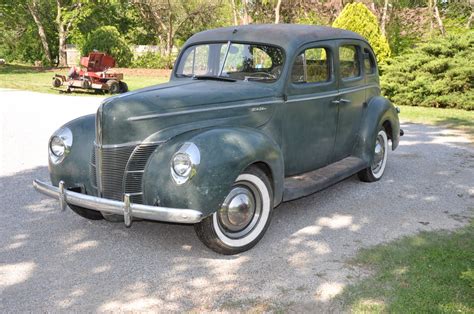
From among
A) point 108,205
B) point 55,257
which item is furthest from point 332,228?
point 55,257

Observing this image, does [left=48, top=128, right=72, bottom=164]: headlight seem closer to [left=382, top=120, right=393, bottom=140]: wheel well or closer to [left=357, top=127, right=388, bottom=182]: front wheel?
[left=357, top=127, right=388, bottom=182]: front wheel

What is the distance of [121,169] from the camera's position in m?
3.66

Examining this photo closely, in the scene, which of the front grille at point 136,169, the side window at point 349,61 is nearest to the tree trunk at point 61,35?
the side window at point 349,61

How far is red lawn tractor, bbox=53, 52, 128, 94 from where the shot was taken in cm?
1586

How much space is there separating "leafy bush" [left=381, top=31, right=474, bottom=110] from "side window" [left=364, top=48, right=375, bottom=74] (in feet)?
21.6

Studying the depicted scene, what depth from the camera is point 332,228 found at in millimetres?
4332

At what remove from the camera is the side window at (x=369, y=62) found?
231 inches

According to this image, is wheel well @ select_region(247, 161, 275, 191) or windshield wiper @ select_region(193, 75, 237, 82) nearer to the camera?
wheel well @ select_region(247, 161, 275, 191)

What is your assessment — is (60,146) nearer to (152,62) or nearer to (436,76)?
(436,76)

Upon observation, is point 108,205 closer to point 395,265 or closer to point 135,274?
point 135,274

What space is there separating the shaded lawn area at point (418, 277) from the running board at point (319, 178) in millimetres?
801

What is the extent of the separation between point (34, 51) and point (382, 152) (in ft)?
113

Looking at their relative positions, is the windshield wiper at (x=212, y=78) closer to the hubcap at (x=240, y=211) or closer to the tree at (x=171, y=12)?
the hubcap at (x=240, y=211)

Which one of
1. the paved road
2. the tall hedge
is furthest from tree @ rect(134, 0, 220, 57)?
the paved road
